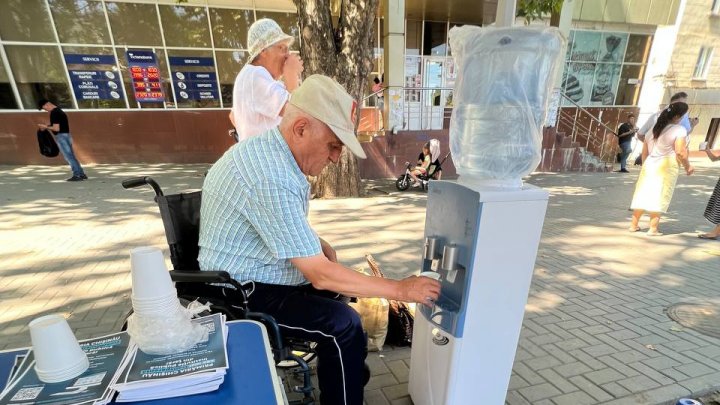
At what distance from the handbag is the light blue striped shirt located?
1.10m

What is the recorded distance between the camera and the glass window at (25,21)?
7930 millimetres

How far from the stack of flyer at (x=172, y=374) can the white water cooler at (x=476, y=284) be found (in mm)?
987

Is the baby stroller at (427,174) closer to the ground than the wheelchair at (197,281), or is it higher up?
closer to the ground

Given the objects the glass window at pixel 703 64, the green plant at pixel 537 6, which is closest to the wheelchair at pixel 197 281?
the green plant at pixel 537 6

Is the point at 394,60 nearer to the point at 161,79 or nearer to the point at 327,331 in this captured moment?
→ the point at 161,79

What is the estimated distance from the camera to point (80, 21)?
8.24 meters

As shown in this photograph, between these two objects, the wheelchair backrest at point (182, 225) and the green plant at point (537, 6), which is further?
the green plant at point (537, 6)

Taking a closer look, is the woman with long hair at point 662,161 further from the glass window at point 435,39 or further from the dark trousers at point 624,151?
the glass window at point 435,39

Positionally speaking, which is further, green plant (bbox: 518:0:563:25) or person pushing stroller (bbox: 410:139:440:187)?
person pushing stroller (bbox: 410:139:440:187)

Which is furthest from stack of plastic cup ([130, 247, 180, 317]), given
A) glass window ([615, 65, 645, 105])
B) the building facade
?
glass window ([615, 65, 645, 105])

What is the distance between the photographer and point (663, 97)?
1179 cm

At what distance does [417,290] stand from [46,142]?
8802mm

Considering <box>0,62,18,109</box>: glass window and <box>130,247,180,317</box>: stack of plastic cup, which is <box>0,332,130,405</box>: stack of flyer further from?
<box>0,62,18,109</box>: glass window

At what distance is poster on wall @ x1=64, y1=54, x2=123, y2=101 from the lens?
27.3 ft
